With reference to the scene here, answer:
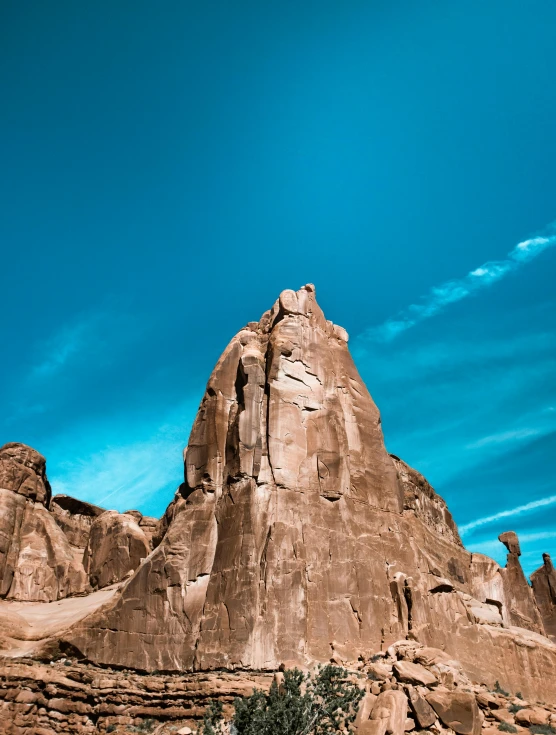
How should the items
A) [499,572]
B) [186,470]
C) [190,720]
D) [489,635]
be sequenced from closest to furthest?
[190,720] < [186,470] < [489,635] < [499,572]

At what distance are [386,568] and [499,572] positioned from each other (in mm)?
32077

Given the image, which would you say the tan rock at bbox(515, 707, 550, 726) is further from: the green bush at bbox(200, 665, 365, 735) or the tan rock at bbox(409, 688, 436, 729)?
the green bush at bbox(200, 665, 365, 735)

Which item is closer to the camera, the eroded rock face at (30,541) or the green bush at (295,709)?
the green bush at (295,709)

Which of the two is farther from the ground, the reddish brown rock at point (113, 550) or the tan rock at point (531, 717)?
the reddish brown rock at point (113, 550)

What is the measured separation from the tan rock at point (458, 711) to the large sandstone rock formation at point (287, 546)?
6788mm

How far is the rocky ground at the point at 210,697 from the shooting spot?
25.2 metres

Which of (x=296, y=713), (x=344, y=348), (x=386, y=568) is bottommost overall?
(x=296, y=713)

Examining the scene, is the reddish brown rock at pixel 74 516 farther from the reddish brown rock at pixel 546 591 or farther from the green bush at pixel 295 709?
the reddish brown rock at pixel 546 591

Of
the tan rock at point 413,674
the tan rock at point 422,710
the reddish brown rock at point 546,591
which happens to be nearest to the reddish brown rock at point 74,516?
the tan rock at point 413,674

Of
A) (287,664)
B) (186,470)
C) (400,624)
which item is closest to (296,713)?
(287,664)

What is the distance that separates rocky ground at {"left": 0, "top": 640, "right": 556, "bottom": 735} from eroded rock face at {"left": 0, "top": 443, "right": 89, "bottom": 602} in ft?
57.5

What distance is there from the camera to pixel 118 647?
34219 millimetres

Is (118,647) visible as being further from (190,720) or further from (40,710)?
(190,720)

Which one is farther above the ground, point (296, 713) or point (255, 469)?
point (255, 469)
